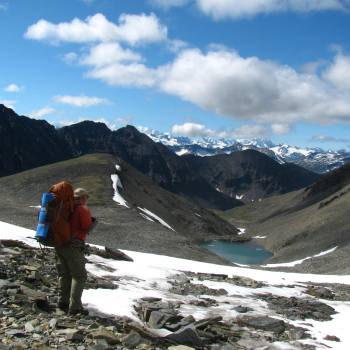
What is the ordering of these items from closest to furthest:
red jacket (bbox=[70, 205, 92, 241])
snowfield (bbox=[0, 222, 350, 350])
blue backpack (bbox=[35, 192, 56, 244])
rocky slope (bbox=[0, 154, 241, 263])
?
blue backpack (bbox=[35, 192, 56, 244]) → red jacket (bbox=[70, 205, 92, 241]) → snowfield (bbox=[0, 222, 350, 350]) → rocky slope (bbox=[0, 154, 241, 263])

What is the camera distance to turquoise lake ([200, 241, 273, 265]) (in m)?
116

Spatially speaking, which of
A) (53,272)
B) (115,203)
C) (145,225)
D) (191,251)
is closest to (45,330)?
(53,272)

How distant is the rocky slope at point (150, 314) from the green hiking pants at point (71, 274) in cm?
48

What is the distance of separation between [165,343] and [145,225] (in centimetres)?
A: 8023

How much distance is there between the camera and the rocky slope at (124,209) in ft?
253

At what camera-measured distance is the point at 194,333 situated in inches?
571

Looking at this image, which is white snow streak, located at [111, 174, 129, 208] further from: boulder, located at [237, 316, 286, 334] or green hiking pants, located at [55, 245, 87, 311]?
green hiking pants, located at [55, 245, 87, 311]

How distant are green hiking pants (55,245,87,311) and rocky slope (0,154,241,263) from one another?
5443 centimetres

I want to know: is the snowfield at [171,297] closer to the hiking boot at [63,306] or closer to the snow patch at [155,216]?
the hiking boot at [63,306]

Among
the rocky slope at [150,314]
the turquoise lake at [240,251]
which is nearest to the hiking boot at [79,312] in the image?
the rocky slope at [150,314]

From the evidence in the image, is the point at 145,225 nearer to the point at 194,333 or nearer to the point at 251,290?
the point at 251,290

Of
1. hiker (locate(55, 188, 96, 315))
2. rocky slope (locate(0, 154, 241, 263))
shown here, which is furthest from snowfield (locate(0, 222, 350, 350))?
rocky slope (locate(0, 154, 241, 263))

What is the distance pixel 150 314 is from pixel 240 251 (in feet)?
396

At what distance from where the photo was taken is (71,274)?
1492cm
